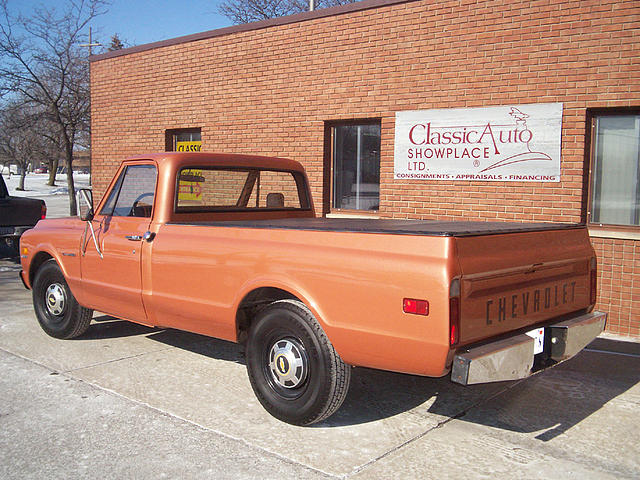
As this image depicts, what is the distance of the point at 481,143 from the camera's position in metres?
8.20

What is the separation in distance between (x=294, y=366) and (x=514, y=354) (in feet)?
4.67

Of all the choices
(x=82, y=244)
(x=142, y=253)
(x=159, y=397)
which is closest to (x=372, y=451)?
(x=159, y=397)

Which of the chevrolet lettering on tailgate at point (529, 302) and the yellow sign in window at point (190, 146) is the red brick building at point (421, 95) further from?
the chevrolet lettering on tailgate at point (529, 302)

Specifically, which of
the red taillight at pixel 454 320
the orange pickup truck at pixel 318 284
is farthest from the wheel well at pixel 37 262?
the red taillight at pixel 454 320

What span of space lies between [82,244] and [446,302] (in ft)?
13.2

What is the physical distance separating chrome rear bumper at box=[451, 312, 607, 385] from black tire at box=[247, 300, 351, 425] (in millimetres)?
857

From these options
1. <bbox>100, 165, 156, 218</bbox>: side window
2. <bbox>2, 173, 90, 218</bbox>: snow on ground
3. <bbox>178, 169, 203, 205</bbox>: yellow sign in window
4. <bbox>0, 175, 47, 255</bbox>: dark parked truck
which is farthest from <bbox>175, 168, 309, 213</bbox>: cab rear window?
<bbox>2, 173, 90, 218</bbox>: snow on ground

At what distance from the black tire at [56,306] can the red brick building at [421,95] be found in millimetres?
4423

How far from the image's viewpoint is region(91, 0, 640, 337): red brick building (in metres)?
7.36

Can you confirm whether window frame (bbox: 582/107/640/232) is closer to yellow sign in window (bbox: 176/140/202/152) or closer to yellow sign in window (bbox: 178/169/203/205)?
yellow sign in window (bbox: 178/169/203/205)

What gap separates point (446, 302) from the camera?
11.3 ft

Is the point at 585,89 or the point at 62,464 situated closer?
the point at 62,464

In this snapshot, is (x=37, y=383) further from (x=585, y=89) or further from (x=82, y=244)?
(x=585, y=89)

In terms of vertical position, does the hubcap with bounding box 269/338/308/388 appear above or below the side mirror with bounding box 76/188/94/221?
below
